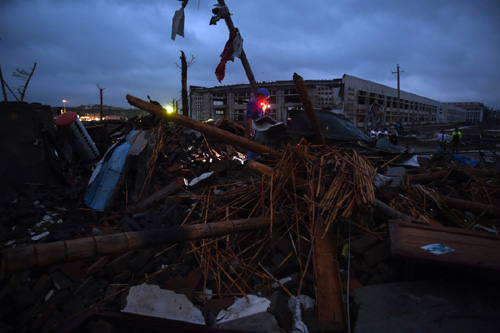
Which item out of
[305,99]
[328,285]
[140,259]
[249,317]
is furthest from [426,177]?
[140,259]

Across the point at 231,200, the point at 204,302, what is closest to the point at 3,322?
the point at 204,302

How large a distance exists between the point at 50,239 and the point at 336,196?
13.3 ft

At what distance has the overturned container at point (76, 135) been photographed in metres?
5.32

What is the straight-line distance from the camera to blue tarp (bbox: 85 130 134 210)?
4547 millimetres

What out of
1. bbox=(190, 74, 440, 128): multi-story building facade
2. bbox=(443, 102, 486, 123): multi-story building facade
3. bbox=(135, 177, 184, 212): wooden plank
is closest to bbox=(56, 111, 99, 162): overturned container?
bbox=(135, 177, 184, 212): wooden plank

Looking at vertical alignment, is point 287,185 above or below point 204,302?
above

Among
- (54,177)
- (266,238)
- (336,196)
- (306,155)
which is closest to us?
(336,196)

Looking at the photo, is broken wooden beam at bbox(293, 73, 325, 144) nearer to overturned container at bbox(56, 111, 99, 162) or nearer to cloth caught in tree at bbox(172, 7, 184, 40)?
overturned container at bbox(56, 111, 99, 162)

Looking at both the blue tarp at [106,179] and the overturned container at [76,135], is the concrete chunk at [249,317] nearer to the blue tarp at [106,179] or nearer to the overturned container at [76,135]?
the blue tarp at [106,179]

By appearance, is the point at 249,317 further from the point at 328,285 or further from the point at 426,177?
the point at 426,177

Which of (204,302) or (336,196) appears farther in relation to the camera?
(336,196)

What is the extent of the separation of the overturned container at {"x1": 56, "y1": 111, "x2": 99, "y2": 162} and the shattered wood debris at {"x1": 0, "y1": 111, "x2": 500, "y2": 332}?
6.68ft

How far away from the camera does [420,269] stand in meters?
2.14

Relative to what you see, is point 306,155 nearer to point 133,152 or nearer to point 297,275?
point 297,275
